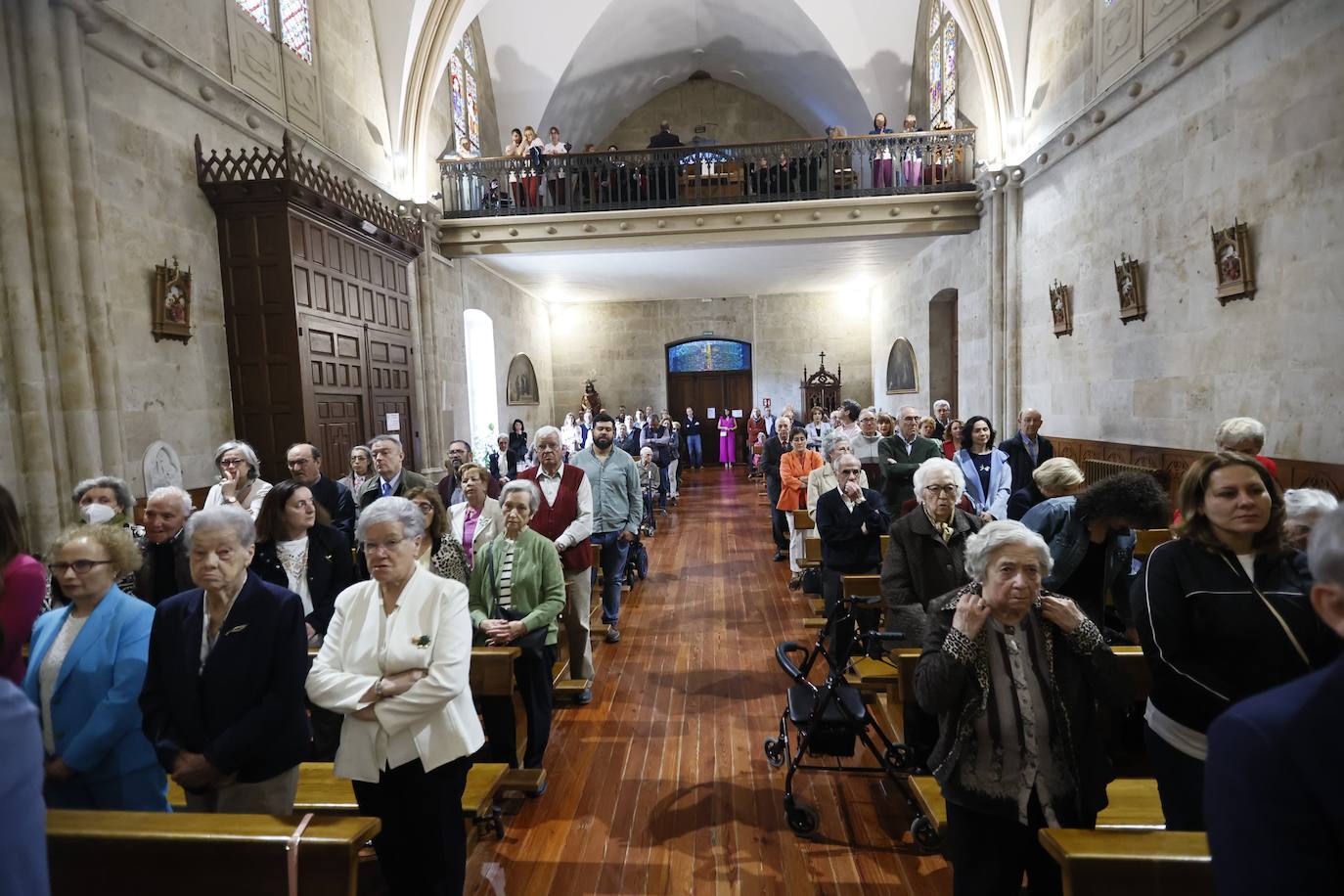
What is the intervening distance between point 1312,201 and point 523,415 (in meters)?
13.7

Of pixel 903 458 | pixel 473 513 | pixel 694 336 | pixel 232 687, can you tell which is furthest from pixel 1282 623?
pixel 694 336

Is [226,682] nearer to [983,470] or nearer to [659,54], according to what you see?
[983,470]

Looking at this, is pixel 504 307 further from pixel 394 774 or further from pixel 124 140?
pixel 394 774

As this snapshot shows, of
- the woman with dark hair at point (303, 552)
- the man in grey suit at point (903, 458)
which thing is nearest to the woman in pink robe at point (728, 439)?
the man in grey suit at point (903, 458)

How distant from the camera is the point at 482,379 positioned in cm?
1364

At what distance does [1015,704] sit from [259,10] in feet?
32.6

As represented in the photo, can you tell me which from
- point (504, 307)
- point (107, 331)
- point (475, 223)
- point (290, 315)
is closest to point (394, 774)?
point (107, 331)

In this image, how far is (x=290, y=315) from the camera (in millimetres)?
6699

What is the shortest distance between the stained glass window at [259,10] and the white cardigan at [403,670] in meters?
8.30

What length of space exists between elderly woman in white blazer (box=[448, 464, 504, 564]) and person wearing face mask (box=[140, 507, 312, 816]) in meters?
1.72

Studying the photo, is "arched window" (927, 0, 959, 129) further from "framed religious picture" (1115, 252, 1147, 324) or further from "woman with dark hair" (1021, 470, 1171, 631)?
"woman with dark hair" (1021, 470, 1171, 631)

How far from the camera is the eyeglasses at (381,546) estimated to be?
6.72 feet

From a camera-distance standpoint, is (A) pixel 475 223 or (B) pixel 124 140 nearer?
(B) pixel 124 140

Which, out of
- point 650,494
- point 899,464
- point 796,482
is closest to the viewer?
point 899,464
